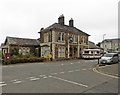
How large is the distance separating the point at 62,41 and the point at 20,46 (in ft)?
30.5

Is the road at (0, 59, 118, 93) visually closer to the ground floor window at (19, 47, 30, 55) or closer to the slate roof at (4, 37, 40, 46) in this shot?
the slate roof at (4, 37, 40, 46)

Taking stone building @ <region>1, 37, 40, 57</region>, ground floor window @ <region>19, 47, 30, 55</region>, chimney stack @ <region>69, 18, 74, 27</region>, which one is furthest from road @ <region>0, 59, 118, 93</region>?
chimney stack @ <region>69, 18, 74, 27</region>

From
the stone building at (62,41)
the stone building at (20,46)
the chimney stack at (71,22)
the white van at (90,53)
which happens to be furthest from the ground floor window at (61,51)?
the chimney stack at (71,22)

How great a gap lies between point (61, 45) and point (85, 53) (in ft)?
A: 21.5

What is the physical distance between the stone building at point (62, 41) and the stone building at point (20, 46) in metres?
1.97

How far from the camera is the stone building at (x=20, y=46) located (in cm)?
4080

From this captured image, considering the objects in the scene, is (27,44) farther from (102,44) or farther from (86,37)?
(102,44)

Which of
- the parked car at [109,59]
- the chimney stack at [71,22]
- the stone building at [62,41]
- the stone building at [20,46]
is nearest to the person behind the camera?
the parked car at [109,59]

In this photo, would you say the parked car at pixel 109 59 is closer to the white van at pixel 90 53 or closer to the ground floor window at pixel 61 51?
the white van at pixel 90 53

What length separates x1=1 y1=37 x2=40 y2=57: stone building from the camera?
40.8m

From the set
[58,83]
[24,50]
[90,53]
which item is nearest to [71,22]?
[90,53]

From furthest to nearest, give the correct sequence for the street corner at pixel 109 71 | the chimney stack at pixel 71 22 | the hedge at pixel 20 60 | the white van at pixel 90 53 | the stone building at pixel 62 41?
the chimney stack at pixel 71 22 < the white van at pixel 90 53 < the stone building at pixel 62 41 < the hedge at pixel 20 60 < the street corner at pixel 109 71

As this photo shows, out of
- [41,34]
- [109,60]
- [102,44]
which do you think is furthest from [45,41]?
[102,44]

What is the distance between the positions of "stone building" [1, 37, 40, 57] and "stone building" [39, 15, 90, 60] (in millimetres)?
1968
